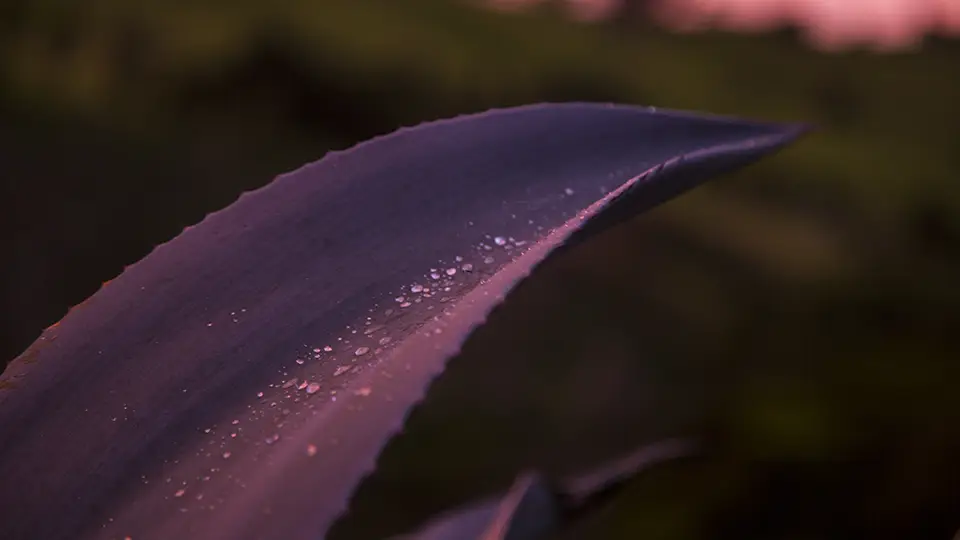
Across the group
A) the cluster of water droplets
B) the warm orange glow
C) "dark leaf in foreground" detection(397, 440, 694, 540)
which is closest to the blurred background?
the warm orange glow

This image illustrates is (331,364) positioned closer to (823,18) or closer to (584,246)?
(584,246)

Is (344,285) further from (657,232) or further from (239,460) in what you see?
(657,232)

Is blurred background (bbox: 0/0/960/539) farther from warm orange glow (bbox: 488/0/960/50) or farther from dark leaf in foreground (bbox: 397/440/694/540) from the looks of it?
dark leaf in foreground (bbox: 397/440/694/540)

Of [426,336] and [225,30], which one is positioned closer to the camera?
[426,336]

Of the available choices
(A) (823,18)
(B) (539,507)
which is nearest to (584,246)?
(A) (823,18)

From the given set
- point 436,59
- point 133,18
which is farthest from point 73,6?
point 436,59

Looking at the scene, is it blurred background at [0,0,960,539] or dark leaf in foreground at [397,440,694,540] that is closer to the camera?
dark leaf in foreground at [397,440,694,540]
